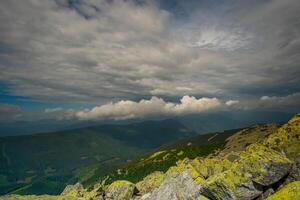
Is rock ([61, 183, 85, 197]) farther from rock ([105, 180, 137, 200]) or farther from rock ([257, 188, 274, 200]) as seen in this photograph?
rock ([257, 188, 274, 200])

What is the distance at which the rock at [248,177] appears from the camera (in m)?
36.4

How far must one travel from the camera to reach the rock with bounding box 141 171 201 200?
142 ft

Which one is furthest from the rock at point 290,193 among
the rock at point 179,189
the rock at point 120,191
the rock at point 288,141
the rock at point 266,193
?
the rock at point 120,191

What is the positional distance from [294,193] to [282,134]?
92.8ft

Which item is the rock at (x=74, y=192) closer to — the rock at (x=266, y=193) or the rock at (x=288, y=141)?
the rock at (x=266, y=193)

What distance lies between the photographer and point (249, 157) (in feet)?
132

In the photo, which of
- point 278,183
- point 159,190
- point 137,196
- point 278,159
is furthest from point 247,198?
point 137,196

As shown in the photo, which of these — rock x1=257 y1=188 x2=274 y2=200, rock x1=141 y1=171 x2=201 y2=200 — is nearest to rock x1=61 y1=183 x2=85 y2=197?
rock x1=141 y1=171 x2=201 y2=200

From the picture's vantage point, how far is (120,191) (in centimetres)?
5966

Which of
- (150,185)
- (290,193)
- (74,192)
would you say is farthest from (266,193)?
(74,192)

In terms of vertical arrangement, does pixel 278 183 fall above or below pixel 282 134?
below

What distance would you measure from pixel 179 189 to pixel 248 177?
1355 centimetres

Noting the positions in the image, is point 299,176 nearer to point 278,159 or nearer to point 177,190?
point 278,159

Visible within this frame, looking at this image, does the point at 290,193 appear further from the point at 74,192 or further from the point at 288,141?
the point at 74,192
